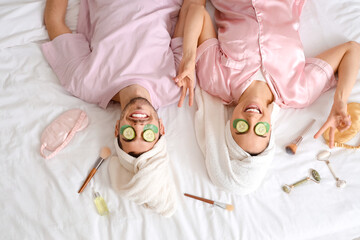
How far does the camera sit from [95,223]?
3.27ft

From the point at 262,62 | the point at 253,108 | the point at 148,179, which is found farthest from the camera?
the point at 262,62

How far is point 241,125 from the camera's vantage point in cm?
Result: 104

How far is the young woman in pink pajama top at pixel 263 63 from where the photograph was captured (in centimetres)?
117

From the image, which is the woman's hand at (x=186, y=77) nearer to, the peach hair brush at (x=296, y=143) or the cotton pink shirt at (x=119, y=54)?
the cotton pink shirt at (x=119, y=54)

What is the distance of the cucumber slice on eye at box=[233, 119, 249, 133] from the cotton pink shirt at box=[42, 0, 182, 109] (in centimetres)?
27

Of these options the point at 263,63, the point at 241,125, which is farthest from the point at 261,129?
the point at 263,63

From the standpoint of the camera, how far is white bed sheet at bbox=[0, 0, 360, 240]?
3.29 ft

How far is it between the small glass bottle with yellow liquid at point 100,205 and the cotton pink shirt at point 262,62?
57cm

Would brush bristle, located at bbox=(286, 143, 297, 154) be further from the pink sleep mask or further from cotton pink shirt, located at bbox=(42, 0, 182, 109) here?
the pink sleep mask

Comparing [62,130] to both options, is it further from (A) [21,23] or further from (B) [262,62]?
(B) [262,62]

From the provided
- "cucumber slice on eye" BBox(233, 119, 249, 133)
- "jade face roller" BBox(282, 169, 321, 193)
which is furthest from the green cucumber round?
"jade face roller" BBox(282, 169, 321, 193)

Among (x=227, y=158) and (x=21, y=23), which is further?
(x=21, y=23)

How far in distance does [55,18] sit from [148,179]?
84 cm

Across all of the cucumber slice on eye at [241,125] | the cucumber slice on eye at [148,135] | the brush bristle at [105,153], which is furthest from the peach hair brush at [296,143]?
the brush bristle at [105,153]
